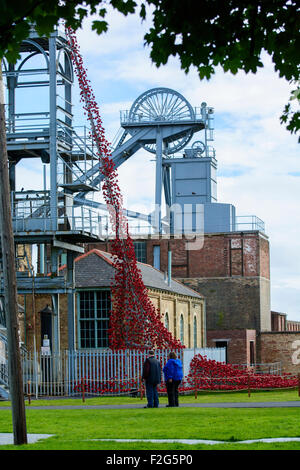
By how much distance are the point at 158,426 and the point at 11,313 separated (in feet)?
13.0

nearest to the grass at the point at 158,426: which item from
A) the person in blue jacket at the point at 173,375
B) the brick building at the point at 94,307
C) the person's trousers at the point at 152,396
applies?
the person's trousers at the point at 152,396

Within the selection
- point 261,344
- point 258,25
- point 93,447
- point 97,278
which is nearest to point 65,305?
point 97,278

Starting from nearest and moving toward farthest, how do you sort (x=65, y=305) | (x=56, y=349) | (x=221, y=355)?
(x=56, y=349) → (x=65, y=305) → (x=221, y=355)

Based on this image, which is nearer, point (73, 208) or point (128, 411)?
point (128, 411)

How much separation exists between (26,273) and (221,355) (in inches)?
490

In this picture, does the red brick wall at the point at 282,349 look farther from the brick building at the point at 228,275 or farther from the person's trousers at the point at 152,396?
the person's trousers at the point at 152,396

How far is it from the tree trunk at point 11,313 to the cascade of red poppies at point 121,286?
2026cm

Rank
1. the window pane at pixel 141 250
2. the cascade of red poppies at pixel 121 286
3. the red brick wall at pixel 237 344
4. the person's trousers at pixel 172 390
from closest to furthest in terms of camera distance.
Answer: the person's trousers at pixel 172 390 → the cascade of red poppies at pixel 121 286 → the red brick wall at pixel 237 344 → the window pane at pixel 141 250

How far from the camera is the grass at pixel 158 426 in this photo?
1270 centimetres

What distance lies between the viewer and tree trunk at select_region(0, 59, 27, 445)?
13523 mm

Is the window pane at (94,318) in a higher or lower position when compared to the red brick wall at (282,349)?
higher

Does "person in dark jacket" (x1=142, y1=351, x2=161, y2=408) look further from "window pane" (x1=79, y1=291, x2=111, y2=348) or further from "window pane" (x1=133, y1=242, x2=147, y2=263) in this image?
"window pane" (x1=133, y1=242, x2=147, y2=263)
